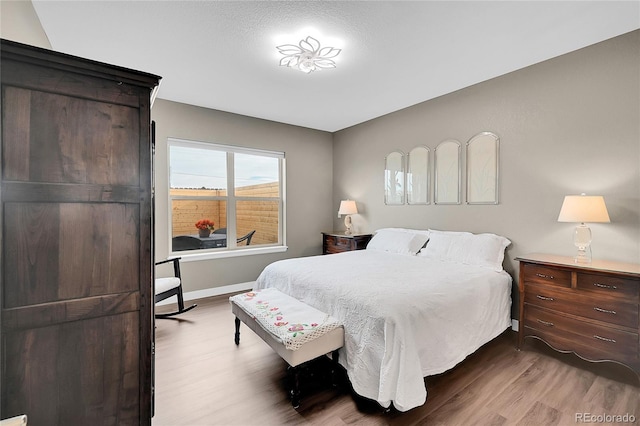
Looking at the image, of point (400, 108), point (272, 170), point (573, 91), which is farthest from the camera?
point (272, 170)

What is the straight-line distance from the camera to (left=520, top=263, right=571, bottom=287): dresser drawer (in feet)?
7.82

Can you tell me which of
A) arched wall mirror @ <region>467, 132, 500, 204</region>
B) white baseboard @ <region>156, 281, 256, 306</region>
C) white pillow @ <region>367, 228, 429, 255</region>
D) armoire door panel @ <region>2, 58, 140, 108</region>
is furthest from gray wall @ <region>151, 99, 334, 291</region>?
armoire door panel @ <region>2, 58, 140, 108</region>

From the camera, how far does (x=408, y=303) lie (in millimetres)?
1997

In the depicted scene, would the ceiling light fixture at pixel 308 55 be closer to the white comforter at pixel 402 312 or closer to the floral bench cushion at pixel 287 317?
the white comforter at pixel 402 312

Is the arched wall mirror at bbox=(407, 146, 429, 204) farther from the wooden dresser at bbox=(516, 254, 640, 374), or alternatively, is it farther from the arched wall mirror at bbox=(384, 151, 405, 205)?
the wooden dresser at bbox=(516, 254, 640, 374)

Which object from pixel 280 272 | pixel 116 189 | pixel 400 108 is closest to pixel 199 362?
pixel 280 272

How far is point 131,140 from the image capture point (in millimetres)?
1191

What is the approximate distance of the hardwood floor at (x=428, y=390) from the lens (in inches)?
71.3

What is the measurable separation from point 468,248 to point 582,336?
3.74 ft

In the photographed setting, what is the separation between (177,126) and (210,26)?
77.6 inches

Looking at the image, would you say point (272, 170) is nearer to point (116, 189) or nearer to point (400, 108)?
point (400, 108)

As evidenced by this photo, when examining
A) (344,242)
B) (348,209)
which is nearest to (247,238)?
(344,242)

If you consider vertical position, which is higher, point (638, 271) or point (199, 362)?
point (638, 271)

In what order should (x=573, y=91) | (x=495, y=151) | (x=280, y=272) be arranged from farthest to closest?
1. (x=495, y=151)
2. (x=280, y=272)
3. (x=573, y=91)
